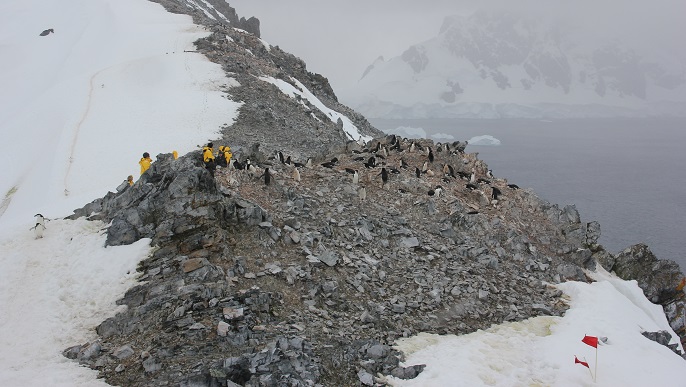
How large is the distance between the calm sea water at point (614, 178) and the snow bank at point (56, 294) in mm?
41521

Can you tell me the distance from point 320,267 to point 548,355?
21.9 ft

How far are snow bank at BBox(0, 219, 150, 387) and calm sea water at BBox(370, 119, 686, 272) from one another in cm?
4152

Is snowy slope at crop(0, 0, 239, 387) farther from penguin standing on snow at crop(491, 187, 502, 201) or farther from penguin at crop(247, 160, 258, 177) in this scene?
penguin standing on snow at crop(491, 187, 502, 201)

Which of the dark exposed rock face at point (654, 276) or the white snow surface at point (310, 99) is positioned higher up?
the white snow surface at point (310, 99)

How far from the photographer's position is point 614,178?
7094 centimetres

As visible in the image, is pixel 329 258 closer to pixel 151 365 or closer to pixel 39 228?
pixel 151 365

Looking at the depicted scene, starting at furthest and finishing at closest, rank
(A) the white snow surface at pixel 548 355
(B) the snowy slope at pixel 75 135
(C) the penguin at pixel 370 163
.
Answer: (C) the penguin at pixel 370 163 → (B) the snowy slope at pixel 75 135 → (A) the white snow surface at pixel 548 355

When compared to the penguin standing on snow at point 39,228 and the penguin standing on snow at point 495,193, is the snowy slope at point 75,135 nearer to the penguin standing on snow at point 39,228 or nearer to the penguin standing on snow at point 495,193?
the penguin standing on snow at point 39,228

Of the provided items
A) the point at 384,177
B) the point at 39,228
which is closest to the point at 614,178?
the point at 384,177

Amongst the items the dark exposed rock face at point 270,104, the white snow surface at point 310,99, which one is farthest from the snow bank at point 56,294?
the white snow surface at point 310,99

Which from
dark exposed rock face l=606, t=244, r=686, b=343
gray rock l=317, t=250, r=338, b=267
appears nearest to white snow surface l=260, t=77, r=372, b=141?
dark exposed rock face l=606, t=244, r=686, b=343

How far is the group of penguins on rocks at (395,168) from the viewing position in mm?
18844

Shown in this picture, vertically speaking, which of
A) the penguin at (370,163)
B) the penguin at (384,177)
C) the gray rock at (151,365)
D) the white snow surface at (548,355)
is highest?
the penguin at (370,163)

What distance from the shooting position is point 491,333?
13.3 metres
